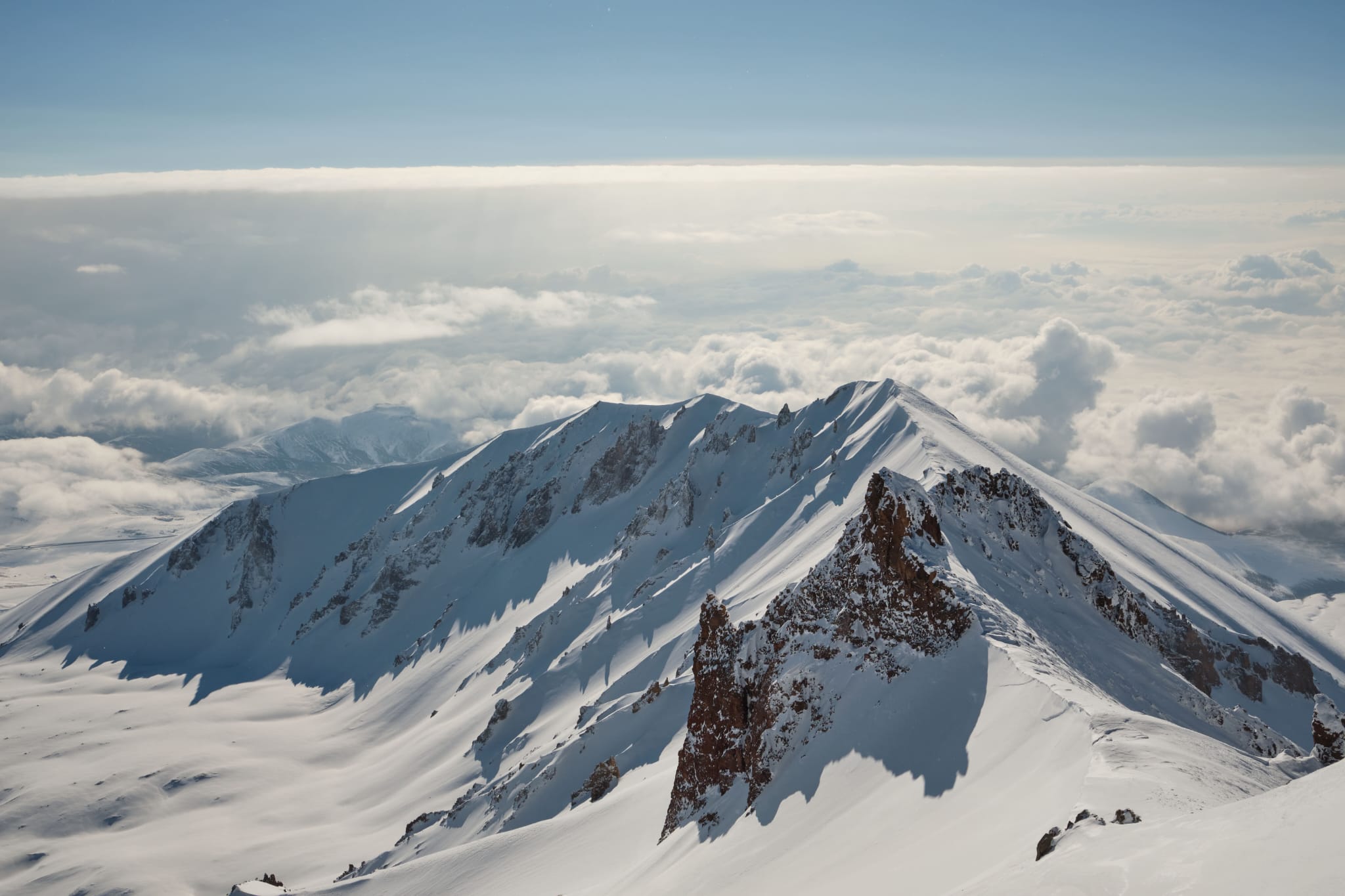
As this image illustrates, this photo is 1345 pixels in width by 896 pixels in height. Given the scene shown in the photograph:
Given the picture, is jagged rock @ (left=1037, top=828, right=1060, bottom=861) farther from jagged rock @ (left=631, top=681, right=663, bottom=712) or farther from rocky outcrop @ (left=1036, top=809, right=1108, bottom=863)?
jagged rock @ (left=631, top=681, right=663, bottom=712)

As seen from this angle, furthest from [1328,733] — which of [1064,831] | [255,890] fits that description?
[255,890]

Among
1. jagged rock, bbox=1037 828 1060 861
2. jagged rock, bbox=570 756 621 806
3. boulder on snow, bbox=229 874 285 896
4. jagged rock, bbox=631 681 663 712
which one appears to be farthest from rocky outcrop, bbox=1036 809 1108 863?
boulder on snow, bbox=229 874 285 896

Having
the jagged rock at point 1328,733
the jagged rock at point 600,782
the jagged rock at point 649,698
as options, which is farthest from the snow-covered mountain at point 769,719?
the jagged rock at point 649,698

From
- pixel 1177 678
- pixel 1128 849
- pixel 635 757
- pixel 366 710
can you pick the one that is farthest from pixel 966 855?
pixel 366 710

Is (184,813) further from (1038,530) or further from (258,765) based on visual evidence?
(1038,530)

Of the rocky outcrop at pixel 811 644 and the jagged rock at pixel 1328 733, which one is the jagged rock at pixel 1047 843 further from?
the rocky outcrop at pixel 811 644
